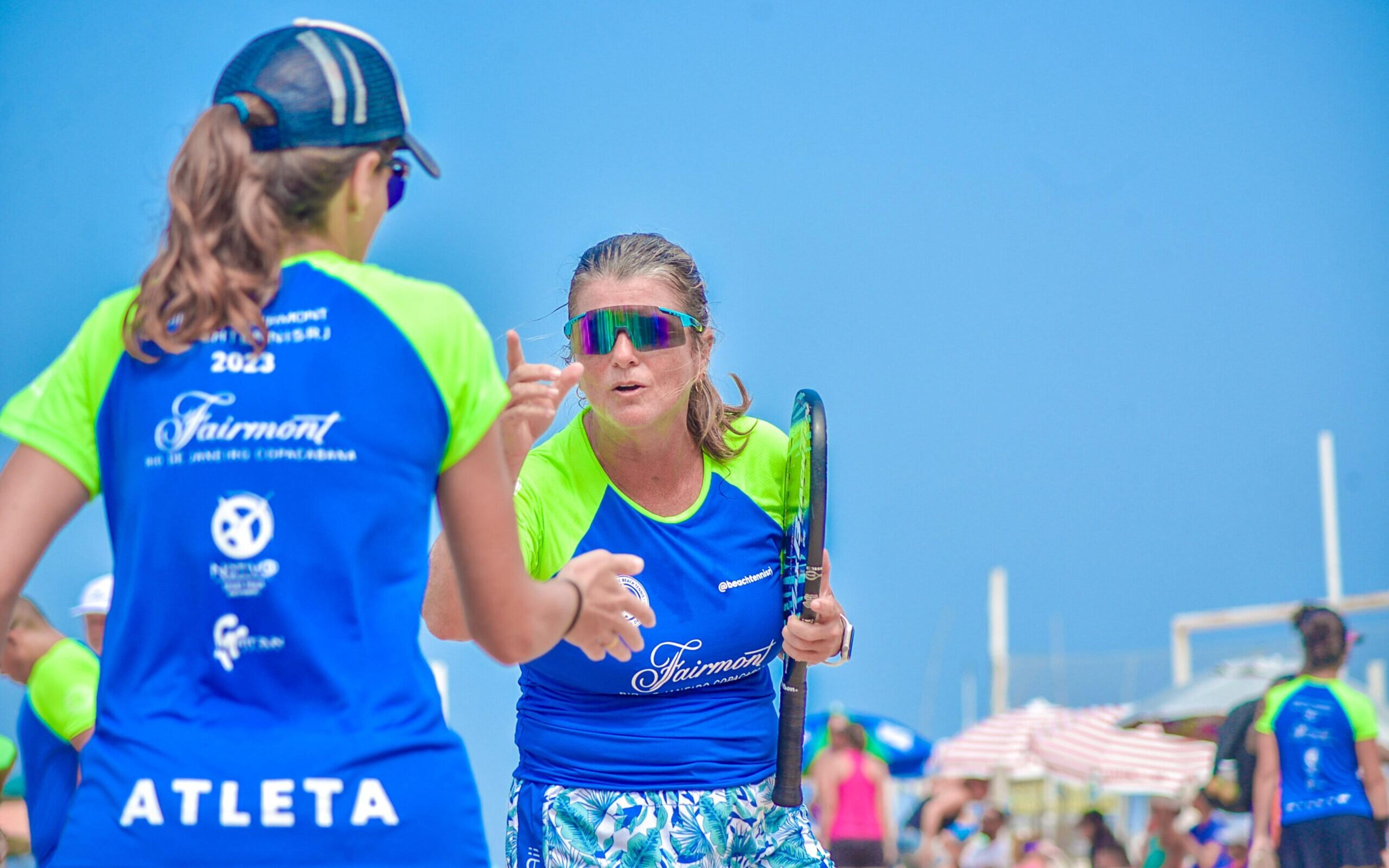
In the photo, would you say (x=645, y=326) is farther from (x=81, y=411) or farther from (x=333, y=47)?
(x=81, y=411)

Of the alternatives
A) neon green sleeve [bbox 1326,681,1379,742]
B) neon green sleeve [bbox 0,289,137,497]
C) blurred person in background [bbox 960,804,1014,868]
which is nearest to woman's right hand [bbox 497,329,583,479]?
neon green sleeve [bbox 0,289,137,497]

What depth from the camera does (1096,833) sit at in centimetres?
1116

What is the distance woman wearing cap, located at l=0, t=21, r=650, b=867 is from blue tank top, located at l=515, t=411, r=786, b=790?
120cm

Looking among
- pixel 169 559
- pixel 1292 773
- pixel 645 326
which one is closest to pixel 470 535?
pixel 169 559

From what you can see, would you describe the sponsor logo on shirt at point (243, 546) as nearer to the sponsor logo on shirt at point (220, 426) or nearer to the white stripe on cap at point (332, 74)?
the sponsor logo on shirt at point (220, 426)

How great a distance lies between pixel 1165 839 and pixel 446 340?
10123 mm

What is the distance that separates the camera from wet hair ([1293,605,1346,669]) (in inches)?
274

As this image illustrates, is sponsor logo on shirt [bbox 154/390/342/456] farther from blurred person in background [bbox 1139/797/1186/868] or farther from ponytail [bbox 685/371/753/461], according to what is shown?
blurred person in background [bbox 1139/797/1186/868]

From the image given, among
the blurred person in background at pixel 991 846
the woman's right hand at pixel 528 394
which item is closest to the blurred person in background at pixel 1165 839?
the blurred person in background at pixel 991 846

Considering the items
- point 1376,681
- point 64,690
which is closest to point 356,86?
point 64,690

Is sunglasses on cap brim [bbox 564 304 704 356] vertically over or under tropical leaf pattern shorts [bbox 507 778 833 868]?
over

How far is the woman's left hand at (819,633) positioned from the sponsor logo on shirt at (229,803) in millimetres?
1471

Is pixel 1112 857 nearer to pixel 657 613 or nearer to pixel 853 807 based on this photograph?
pixel 853 807

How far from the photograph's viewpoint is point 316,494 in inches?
68.7
